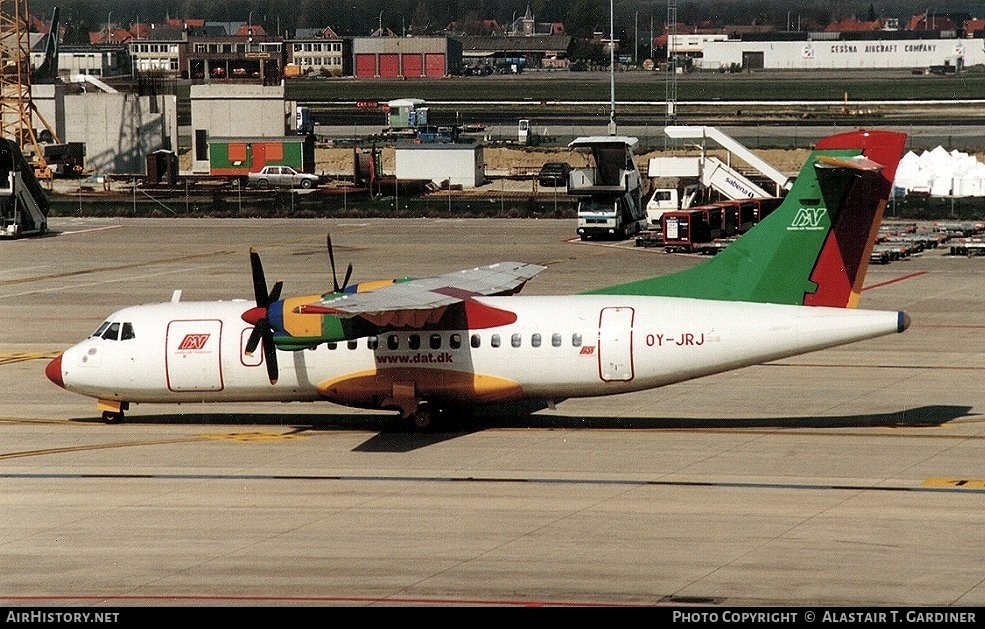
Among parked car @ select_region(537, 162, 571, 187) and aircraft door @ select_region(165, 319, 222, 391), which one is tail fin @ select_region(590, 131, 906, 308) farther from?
parked car @ select_region(537, 162, 571, 187)

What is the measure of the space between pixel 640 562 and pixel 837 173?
1254 centimetres

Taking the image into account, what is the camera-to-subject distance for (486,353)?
105 feet

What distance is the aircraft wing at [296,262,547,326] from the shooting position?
2930 cm

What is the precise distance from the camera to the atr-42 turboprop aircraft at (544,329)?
30.6 m

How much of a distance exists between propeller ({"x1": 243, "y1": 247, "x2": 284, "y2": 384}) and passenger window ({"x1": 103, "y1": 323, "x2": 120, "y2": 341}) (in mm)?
3875

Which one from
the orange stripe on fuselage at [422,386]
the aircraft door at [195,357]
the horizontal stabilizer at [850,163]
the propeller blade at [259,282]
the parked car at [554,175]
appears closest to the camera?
the horizontal stabilizer at [850,163]

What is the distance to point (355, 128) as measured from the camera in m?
139

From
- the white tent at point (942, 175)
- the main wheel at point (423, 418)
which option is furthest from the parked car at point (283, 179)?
the main wheel at point (423, 418)

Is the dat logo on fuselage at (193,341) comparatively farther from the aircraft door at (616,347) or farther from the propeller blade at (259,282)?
the aircraft door at (616,347)

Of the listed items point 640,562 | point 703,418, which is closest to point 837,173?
point 703,418

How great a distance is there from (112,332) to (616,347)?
41.2 ft

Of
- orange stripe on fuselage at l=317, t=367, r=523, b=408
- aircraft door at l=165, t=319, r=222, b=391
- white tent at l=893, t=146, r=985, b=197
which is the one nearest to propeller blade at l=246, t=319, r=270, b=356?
aircraft door at l=165, t=319, r=222, b=391

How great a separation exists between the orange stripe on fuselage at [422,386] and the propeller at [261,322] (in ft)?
5.59

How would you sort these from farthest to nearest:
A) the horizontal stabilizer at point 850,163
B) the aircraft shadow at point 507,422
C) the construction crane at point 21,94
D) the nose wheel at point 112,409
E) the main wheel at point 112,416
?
1. the construction crane at point 21,94
2. the main wheel at point 112,416
3. the nose wheel at point 112,409
4. the aircraft shadow at point 507,422
5. the horizontal stabilizer at point 850,163
